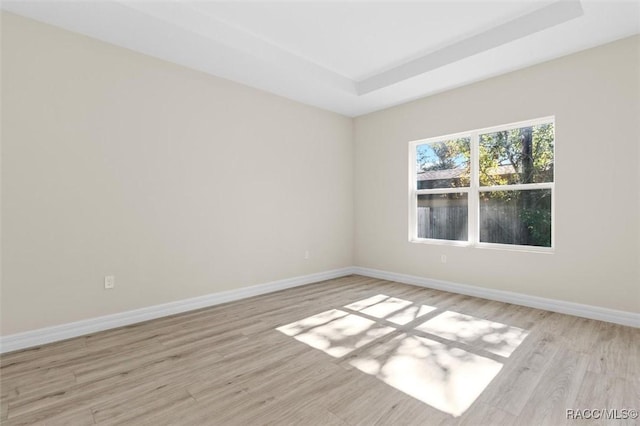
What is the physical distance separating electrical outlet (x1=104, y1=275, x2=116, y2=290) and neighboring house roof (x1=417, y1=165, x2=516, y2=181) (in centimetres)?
416

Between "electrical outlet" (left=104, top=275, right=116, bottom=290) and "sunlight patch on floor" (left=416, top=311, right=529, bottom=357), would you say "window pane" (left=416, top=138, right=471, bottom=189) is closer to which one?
"sunlight patch on floor" (left=416, top=311, right=529, bottom=357)

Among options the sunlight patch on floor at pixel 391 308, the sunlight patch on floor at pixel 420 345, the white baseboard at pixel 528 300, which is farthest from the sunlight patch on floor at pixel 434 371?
the white baseboard at pixel 528 300

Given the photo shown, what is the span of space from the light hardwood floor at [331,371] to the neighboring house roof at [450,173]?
1.72m

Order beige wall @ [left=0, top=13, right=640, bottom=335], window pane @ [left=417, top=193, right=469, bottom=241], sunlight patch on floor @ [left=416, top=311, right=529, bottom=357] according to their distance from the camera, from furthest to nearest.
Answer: window pane @ [left=417, top=193, right=469, bottom=241] < beige wall @ [left=0, top=13, right=640, bottom=335] < sunlight patch on floor @ [left=416, top=311, right=529, bottom=357]

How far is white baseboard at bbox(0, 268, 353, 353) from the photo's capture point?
8.64ft

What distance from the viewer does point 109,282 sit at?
121 inches

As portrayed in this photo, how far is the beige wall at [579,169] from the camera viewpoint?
3074mm

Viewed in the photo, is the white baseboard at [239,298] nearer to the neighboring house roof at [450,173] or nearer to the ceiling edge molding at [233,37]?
the neighboring house roof at [450,173]

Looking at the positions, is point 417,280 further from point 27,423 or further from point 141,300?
point 27,423

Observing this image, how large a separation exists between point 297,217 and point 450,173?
7.58ft

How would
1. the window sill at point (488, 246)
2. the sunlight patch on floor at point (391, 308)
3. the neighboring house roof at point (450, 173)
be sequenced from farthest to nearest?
the neighboring house roof at point (450, 173) < the window sill at point (488, 246) < the sunlight patch on floor at point (391, 308)

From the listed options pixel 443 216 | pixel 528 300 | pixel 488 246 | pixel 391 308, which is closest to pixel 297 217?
pixel 391 308

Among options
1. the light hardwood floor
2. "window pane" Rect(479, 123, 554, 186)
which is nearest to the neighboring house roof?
"window pane" Rect(479, 123, 554, 186)

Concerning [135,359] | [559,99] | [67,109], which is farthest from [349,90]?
[135,359]
